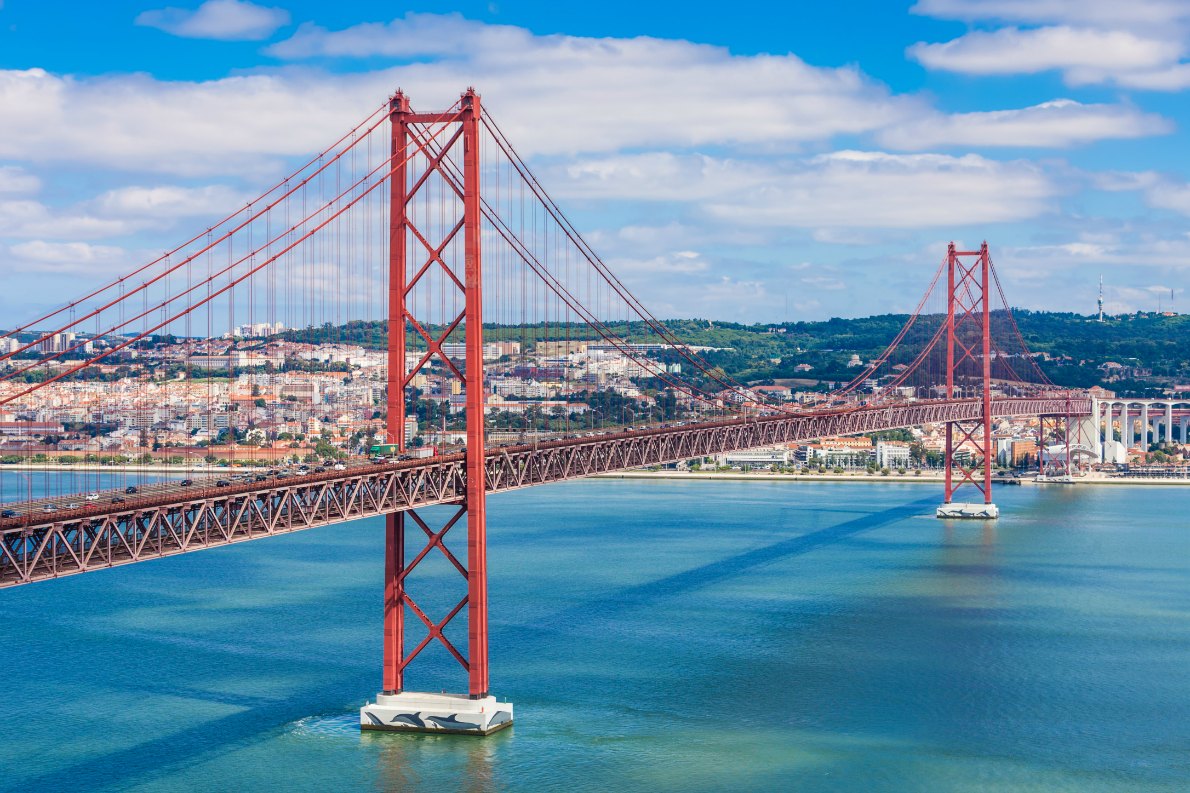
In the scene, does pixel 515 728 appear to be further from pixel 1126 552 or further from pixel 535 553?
pixel 1126 552

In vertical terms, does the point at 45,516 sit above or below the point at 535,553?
above

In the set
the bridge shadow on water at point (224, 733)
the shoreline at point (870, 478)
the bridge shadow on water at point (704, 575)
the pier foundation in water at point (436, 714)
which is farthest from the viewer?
the shoreline at point (870, 478)

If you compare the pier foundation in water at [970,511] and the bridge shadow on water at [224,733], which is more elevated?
the pier foundation in water at [970,511]

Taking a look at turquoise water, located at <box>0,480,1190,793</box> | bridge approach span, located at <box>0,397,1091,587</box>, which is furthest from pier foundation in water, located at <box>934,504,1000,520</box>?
bridge approach span, located at <box>0,397,1091,587</box>

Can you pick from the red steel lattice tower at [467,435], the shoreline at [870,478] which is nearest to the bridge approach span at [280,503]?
the red steel lattice tower at [467,435]

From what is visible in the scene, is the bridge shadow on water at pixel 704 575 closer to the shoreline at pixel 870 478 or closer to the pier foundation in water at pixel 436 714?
the pier foundation in water at pixel 436 714

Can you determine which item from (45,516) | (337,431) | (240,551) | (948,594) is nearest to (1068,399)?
(337,431)
